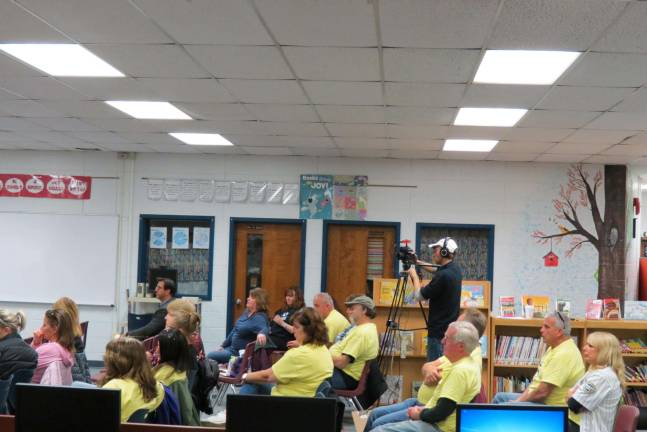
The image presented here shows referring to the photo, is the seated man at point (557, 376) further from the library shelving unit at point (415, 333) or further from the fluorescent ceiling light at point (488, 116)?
the library shelving unit at point (415, 333)

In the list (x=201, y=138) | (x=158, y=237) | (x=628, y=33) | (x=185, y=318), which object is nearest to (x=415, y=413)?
(x=185, y=318)

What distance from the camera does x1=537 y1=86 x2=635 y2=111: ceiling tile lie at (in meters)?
4.50

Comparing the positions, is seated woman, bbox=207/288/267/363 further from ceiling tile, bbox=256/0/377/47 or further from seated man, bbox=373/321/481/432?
ceiling tile, bbox=256/0/377/47

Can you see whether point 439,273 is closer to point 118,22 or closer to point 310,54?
point 310,54

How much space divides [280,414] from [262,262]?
6223 millimetres

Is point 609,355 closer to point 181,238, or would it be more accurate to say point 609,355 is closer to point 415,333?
point 415,333

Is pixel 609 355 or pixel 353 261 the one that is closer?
pixel 609 355

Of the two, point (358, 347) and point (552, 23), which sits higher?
point (552, 23)

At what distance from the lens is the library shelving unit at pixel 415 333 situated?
6816 millimetres

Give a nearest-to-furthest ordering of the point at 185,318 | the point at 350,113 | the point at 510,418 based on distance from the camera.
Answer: the point at 510,418
the point at 185,318
the point at 350,113

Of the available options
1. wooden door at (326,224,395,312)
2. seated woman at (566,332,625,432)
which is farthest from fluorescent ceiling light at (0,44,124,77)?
wooden door at (326,224,395,312)

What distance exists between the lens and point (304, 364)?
13.7 ft

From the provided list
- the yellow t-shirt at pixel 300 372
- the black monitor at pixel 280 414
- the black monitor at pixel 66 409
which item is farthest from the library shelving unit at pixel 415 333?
the black monitor at pixel 66 409

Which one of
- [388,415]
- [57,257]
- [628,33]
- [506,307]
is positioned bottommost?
[388,415]
